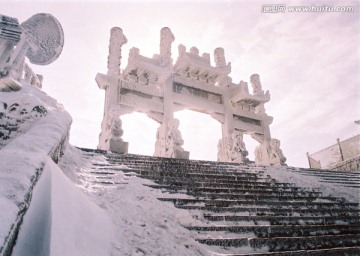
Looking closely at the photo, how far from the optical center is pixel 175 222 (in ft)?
10.9

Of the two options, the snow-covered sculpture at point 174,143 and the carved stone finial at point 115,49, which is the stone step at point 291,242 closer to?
the snow-covered sculpture at point 174,143

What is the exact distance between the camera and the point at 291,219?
412 cm

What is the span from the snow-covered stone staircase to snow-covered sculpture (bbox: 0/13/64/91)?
15.9 feet

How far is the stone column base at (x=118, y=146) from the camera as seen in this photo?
28.4 feet

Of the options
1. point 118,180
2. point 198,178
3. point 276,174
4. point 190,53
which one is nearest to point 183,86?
point 190,53

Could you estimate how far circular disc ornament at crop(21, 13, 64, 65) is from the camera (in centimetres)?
915

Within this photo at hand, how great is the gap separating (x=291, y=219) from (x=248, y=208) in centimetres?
71

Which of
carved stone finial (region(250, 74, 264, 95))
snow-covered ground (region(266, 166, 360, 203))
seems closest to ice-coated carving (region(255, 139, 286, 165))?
carved stone finial (region(250, 74, 264, 95))

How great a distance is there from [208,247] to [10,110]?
3.71 m

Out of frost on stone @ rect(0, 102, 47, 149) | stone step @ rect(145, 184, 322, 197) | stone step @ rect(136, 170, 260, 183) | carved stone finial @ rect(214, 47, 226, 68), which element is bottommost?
stone step @ rect(145, 184, 322, 197)

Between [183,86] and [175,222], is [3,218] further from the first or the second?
[183,86]

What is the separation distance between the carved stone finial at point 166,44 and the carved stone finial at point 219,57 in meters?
3.14

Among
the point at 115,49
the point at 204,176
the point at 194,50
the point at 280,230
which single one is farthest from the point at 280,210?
the point at 194,50

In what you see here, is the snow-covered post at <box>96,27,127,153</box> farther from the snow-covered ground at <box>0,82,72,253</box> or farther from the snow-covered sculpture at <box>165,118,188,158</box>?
the snow-covered ground at <box>0,82,72,253</box>
